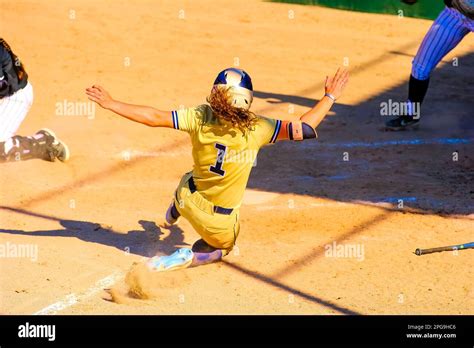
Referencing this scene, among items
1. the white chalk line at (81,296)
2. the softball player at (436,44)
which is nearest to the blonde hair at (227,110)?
the white chalk line at (81,296)

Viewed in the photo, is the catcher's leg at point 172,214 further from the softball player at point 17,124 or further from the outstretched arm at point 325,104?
the softball player at point 17,124

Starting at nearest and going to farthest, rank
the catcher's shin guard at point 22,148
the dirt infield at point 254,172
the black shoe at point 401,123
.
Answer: the dirt infield at point 254,172 → the catcher's shin guard at point 22,148 → the black shoe at point 401,123

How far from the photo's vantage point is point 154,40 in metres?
12.7

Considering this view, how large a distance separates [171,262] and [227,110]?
3.47 ft

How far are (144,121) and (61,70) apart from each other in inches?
217


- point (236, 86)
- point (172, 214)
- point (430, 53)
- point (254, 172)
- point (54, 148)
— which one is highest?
point (430, 53)

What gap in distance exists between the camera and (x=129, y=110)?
630 centimetres

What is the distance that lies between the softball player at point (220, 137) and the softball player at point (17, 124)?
2577 millimetres

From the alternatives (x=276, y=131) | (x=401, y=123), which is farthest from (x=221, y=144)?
(x=401, y=123)

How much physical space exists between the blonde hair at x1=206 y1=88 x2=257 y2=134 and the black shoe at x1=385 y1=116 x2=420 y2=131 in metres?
4.01

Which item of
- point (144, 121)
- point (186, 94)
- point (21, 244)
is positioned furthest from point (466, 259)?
point (186, 94)

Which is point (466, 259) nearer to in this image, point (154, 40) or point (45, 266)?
point (45, 266)

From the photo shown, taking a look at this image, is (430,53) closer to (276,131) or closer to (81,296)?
(276,131)

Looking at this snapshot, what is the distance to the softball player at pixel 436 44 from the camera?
9534 mm
